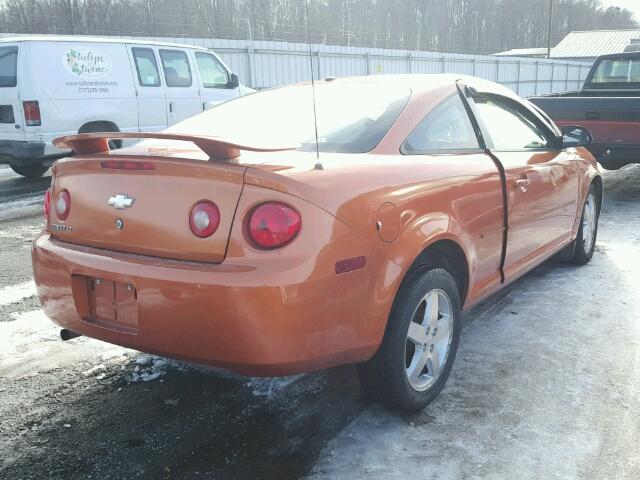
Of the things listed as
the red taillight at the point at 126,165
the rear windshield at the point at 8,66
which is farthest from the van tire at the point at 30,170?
the red taillight at the point at 126,165

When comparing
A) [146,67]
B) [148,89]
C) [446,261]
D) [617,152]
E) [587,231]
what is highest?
[146,67]

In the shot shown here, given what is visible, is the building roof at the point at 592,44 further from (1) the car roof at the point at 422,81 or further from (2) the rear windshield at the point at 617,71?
(1) the car roof at the point at 422,81

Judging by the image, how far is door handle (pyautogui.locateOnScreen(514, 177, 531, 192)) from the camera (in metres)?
3.66

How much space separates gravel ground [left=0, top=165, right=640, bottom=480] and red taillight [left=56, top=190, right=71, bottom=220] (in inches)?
35.3

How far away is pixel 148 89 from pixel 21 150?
7.52ft

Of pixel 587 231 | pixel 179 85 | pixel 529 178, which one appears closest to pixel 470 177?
pixel 529 178

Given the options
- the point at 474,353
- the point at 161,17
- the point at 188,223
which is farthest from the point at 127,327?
the point at 161,17

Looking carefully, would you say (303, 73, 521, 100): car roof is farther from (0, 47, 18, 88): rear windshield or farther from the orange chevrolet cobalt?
(0, 47, 18, 88): rear windshield

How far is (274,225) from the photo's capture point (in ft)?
7.65

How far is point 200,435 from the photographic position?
2.72 meters

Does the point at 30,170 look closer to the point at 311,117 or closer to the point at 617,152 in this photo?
the point at 311,117

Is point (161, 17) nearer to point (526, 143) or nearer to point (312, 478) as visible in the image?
point (526, 143)

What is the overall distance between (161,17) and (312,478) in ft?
86.4

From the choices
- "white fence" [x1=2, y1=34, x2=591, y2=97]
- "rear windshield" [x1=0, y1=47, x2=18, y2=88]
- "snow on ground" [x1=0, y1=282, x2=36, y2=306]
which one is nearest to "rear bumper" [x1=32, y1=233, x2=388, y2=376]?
"snow on ground" [x1=0, y1=282, x2=36, y2=306]
